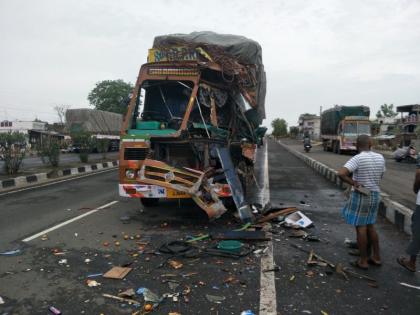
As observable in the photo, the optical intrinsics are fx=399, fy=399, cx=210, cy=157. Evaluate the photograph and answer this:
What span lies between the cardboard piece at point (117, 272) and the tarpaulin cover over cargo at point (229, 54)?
4.64m

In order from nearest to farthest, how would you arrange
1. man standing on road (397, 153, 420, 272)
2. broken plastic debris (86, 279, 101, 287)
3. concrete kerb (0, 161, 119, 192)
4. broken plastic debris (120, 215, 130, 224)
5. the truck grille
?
broken plastic debris (86, 279, 101, 287) < man standing on road (397, 153, 420, 272) < the truck grille < broken plastic debris (120, 215, 130, 224) < concrete kerb (0, 161, 119, 192)

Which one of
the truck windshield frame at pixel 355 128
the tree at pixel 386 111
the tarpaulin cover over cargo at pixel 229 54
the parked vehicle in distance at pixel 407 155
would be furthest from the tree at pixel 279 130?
the tarpaulin cover over cargo at pixel 229 54

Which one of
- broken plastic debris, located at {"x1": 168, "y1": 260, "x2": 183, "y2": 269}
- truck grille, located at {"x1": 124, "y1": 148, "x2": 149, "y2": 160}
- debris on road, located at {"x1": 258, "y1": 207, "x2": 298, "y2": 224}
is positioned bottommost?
broken plastic debris, located at {"x1": 168, "y1": 260, "x2": 183, "y2": 269}

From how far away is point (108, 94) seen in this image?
259 ft

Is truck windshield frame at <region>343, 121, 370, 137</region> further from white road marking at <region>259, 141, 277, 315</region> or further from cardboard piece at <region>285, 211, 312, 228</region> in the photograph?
white road marking at <region>259, 141, 277, 315</region>

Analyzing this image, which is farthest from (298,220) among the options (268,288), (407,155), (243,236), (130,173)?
(407,155)

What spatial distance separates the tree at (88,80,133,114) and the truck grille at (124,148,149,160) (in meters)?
71.7

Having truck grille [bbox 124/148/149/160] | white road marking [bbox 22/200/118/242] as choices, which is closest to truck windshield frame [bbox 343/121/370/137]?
white road marking [bbox 22/200/118/242]

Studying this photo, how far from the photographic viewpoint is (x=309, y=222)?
712cm

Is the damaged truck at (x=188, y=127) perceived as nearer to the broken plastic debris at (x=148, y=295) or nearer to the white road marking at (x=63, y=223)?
the white road marking at (x=63, y=223)

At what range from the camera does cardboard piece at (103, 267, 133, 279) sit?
15.1 ft

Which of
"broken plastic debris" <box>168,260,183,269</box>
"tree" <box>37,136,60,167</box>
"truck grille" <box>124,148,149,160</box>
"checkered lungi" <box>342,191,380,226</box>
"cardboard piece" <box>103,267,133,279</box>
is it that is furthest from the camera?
"tree" <box>37,136,60,167</box>

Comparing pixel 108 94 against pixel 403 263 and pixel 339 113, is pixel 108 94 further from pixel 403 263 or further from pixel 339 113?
pixel 403 263

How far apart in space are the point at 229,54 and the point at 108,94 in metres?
73.3
